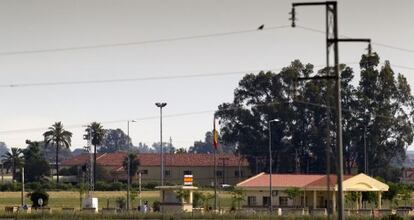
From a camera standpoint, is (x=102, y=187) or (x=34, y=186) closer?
(x=34, y=186)

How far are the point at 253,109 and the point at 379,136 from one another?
80.9 ft

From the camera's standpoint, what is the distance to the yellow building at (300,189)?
108m

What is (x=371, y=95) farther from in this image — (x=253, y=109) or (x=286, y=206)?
(x=286, y=206)

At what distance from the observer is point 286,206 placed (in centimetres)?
10931

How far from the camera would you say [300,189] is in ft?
357

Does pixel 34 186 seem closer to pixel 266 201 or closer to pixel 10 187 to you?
pixel 10 187

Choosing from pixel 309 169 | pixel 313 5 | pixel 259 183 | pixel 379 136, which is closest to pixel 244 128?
pixel 309 169

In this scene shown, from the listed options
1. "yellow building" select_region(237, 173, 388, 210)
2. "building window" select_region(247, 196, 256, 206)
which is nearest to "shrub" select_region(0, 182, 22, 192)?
"yellow building" select_region(237, 173, 388, 210)

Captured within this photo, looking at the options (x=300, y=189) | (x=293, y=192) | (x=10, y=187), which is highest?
(x=10, y=187)

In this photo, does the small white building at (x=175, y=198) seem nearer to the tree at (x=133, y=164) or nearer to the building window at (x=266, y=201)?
the building window at (x=266, y=201)

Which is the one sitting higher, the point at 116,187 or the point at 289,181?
the point at 289,181

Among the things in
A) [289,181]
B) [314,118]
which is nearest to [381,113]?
[314,118]

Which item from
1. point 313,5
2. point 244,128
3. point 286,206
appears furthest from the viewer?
point 244,128

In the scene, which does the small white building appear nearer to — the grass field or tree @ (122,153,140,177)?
the grass field
